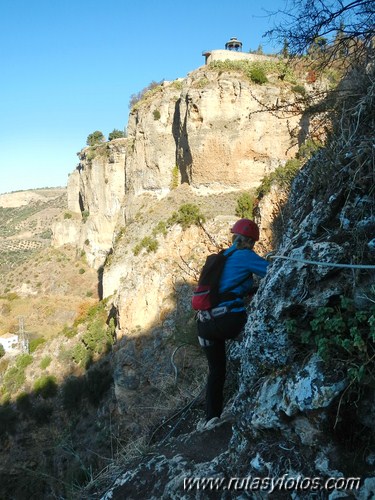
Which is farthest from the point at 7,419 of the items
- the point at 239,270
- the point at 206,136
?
the point at 239,270

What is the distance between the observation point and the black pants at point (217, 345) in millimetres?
3092

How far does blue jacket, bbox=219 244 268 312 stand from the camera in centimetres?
307

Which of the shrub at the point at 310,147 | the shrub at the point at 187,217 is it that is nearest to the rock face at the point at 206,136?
the shrub at the point at 187,217

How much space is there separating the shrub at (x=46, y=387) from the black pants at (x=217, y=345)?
18.8 meters

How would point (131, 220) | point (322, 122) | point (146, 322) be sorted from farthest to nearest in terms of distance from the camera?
point (131, 220) → point (146, 322) → point (322, 122)

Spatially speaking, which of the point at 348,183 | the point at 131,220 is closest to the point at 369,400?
the point at 348,183

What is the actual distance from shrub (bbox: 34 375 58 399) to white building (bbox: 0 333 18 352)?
32.6 feet

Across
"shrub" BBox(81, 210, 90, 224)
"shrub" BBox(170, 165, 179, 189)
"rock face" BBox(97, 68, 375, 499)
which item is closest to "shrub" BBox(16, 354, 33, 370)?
"shrub" BBox(170, 165, 179, 189)

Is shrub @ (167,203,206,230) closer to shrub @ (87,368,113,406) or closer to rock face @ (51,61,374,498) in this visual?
rock face @ (51,61,374,498)

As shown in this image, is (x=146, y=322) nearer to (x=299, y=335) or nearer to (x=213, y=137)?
(x=213, y=137)

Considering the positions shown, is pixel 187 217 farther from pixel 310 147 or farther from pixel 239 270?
pixel 239 270

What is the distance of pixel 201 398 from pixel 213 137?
16276 millimetres

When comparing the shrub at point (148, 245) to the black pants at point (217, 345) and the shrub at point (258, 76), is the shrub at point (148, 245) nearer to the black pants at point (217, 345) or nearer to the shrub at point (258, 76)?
the shrub at point (258, 76)

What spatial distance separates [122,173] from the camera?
30.6 metres
